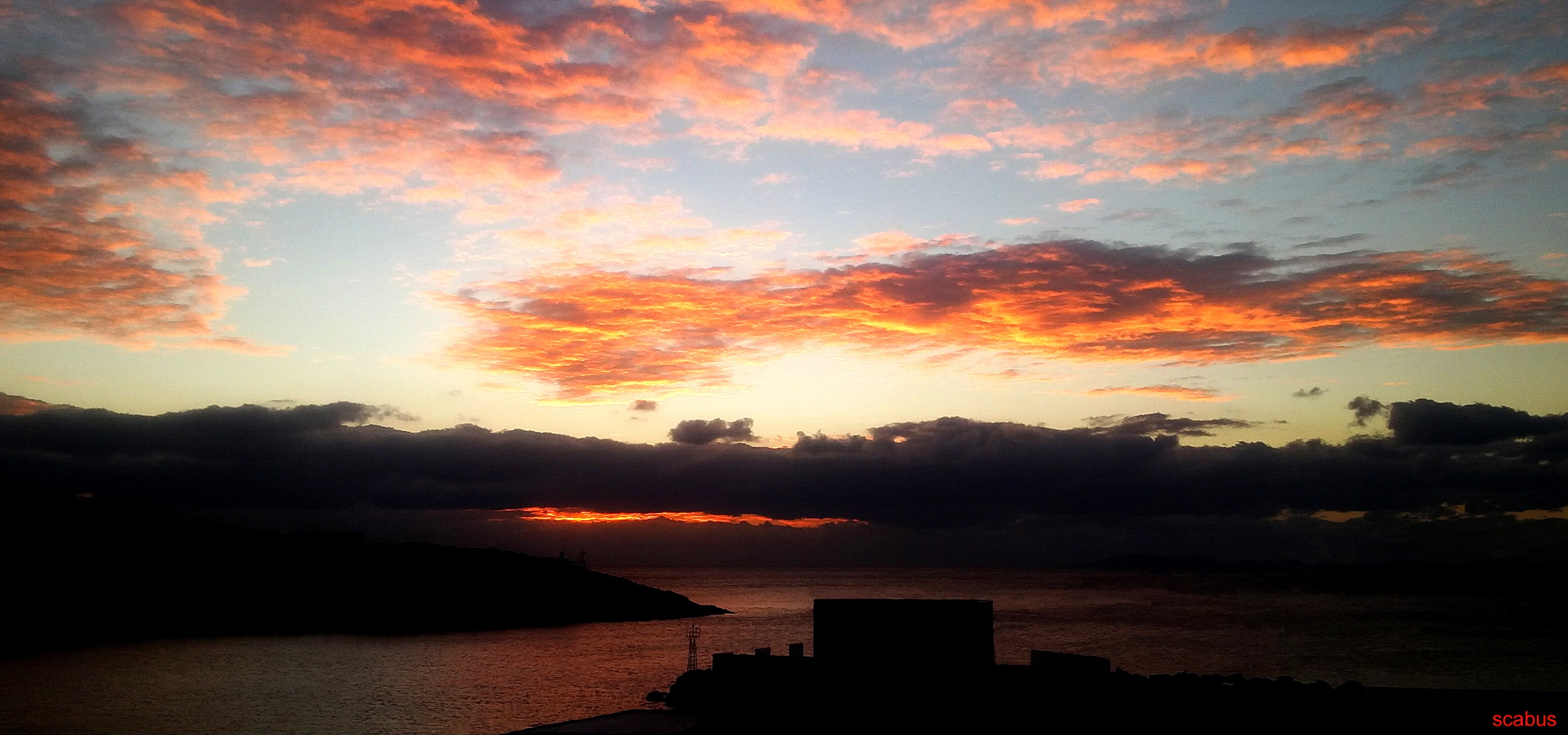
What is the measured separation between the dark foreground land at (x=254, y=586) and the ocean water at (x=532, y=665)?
1034 cm

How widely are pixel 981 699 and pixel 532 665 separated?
62947 mm

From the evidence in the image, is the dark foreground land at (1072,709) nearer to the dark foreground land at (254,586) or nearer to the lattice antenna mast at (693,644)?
the lattice antenna mast at (693,644)

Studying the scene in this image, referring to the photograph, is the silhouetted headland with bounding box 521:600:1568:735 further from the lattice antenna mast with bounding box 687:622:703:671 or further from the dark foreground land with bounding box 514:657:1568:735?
the lattice antenna mast with bounding box 687:622:703:671

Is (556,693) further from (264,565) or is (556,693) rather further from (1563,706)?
(264,565)

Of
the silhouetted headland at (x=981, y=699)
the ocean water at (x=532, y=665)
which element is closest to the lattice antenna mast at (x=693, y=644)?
the ocean water at (x=532, y=665)

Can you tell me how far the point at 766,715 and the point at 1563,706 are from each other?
28759 millimetres

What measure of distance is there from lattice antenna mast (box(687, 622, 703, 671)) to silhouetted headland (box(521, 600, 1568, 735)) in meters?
25.2

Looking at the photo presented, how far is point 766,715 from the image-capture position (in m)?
34.4

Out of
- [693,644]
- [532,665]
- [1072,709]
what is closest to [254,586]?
[532,665]

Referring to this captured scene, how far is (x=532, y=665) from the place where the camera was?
84.4 meters

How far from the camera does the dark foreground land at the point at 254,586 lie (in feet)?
392

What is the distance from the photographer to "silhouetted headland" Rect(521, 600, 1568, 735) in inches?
1220

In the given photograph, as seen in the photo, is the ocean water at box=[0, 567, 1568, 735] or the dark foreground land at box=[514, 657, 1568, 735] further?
the ocean water at box=[0, 567, 1568, 735]

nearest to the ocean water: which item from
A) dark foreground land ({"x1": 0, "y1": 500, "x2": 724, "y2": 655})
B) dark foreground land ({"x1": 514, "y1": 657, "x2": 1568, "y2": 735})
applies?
dark foreground land ({"x1": 0, "y1": 500, "x2": 724, "y2": 655})
